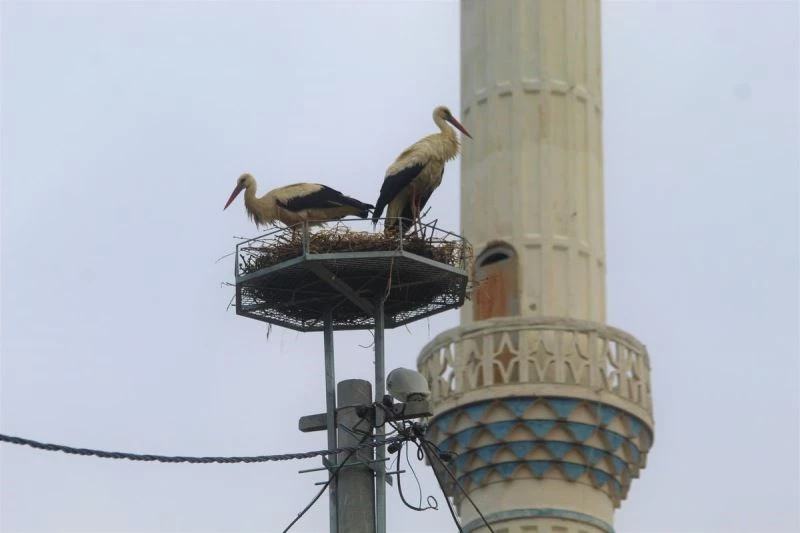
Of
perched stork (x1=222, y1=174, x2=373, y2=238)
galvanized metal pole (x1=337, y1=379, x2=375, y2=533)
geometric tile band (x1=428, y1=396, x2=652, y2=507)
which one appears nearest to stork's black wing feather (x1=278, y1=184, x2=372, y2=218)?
perched stork (x1=222, y1=174, x2=373, y2=238)

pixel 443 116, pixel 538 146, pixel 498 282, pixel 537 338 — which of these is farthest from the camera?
pixel 538 146

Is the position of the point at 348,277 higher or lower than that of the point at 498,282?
lower

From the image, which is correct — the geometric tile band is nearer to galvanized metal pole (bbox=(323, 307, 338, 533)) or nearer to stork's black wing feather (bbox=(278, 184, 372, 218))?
stork's black wing feather (bbox=(278, 184, 372, 218))

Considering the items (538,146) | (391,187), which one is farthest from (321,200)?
(538,146)

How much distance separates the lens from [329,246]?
77.6 feet

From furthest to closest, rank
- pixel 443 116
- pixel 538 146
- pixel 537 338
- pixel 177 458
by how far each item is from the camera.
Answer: pixel 538 146
pixel 537 338
pixel 443 116
pixel 177 458

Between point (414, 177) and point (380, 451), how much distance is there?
Answer: 4.71 m

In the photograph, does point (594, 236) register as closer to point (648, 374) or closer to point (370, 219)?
point (648, 374)

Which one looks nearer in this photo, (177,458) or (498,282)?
(177,458)

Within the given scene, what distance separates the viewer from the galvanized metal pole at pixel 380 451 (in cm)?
2225

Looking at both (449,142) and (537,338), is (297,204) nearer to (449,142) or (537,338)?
(449,142)

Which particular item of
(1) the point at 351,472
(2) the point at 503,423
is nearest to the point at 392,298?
(1) the point at 351,472

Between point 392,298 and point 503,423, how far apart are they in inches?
458

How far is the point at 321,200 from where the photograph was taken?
25.7 metres
